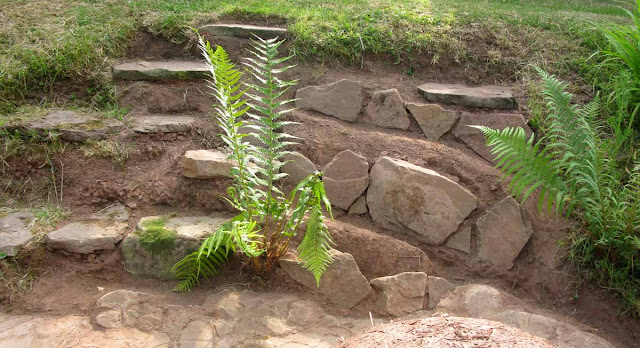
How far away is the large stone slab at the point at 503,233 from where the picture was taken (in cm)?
324

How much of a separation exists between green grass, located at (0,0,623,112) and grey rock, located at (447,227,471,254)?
1567 millimetres

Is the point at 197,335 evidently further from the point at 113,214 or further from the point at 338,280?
the point at 113,214

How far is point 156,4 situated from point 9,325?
3192mm

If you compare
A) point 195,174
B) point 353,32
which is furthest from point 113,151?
point 353,32

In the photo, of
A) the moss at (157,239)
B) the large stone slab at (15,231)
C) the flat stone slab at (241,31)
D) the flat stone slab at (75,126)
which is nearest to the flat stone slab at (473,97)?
the flat stone slab at (241,31)

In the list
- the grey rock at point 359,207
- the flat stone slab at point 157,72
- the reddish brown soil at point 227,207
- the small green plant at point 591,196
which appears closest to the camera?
the small green plant at point 591,196

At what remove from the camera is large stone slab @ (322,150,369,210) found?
136 inches

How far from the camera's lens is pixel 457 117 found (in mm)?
3822

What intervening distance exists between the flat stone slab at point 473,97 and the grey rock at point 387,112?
24cm

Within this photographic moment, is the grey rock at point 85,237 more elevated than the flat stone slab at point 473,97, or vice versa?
the flat stone slab at point 473,97

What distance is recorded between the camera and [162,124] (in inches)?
142

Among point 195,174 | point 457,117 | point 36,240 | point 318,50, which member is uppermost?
point 318,50

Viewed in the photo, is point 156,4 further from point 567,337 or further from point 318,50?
point 567,337

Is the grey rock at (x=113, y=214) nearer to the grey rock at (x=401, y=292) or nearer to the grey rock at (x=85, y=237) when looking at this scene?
the grey rock at (x=85, y=237)
